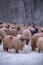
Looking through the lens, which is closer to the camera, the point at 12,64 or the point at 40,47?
the point at 12,64

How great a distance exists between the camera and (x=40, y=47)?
18.4ft

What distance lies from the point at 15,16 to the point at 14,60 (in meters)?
11.9

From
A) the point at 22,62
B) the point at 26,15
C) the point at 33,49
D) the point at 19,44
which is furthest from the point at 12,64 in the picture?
the point at 26,15

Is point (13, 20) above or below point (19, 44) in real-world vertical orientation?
below

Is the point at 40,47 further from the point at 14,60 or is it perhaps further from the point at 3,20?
the point at 3,20

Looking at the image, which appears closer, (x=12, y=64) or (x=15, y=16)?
(x=12, y=64)

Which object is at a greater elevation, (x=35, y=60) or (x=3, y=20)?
(x=35, y=60)

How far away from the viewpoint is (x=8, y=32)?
25.7 feet

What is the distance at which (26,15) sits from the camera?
16.2 metres

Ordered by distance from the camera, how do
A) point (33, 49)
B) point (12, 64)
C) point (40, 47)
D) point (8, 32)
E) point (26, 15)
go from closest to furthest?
point (12, 64) → point (40, 47) → point (33, 49) → point (8, 32) → point (26, 15)

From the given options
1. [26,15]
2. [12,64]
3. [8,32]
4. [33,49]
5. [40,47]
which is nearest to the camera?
[12,64]

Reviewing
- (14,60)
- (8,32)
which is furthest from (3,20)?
(14,60)

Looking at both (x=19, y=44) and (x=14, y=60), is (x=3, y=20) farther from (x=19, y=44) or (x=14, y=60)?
(x=14, y=60)

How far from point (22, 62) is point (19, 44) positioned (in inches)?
49.6
